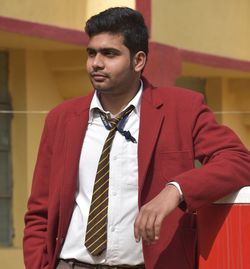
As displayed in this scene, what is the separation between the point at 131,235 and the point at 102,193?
16 centimetres

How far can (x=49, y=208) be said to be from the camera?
142 inches

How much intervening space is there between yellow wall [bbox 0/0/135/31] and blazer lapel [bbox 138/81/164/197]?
4059mm

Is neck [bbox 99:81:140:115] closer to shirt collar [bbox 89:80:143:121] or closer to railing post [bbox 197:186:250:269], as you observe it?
shirt collar [bbox 89:80:143:121]

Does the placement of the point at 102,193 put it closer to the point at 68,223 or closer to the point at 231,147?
the point at 68,223

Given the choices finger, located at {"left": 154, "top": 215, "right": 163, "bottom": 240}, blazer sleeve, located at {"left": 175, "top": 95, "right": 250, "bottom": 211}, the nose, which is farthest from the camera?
the nose

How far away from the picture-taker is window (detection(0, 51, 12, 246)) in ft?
26.7

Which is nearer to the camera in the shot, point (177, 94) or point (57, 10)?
point (177, 94)

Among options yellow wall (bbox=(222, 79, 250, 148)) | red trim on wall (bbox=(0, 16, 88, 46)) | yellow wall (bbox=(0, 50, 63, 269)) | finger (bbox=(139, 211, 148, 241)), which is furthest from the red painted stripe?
finger (bbox=(139, 211, 148, 241))

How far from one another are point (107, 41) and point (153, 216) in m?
0.70

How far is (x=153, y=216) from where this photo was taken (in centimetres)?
312

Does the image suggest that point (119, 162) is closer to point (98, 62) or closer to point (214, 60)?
point (98, 62)

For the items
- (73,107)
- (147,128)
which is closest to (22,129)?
(73,107)

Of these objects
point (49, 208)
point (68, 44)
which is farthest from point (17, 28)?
point (49, 208)

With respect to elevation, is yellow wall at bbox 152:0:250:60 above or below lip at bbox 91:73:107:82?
below
